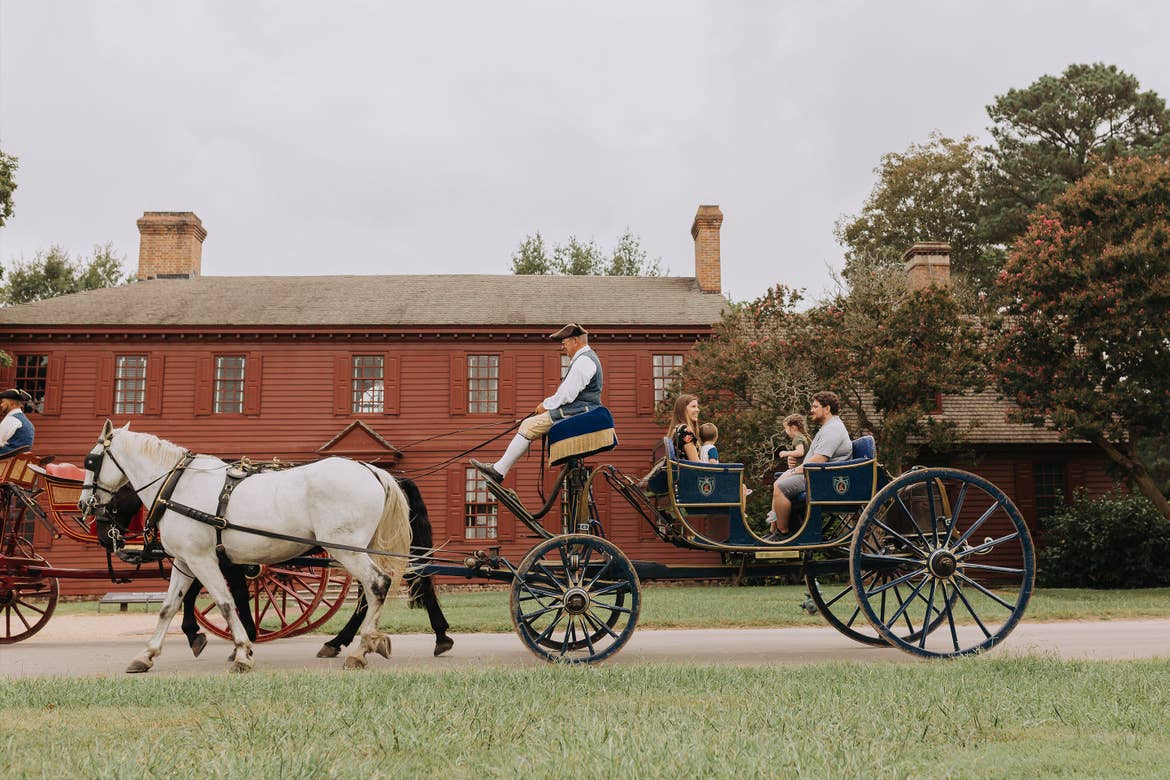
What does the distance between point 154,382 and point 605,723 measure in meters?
22.8

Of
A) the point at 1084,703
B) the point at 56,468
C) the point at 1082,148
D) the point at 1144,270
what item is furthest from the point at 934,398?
the point at 1082,148

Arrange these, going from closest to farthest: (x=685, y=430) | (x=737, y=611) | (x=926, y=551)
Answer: (x=926, y=551) < (x=685, y=430) < (x=737, y=611)

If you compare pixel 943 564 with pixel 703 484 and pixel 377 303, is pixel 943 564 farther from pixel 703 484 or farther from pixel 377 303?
pixel 377 303

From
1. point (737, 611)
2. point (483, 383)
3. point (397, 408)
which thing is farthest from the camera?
point (483, 383)

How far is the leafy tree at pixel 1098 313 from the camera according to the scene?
704 inches

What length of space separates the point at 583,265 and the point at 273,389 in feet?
74.5

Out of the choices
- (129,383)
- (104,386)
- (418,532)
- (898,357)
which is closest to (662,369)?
(898,357)

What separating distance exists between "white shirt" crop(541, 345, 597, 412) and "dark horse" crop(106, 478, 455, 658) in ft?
5.44

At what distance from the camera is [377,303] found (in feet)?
81.6

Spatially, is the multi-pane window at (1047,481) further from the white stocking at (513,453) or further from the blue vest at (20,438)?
the blue vest at (20,438)

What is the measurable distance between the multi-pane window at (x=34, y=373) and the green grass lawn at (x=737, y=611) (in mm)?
9153

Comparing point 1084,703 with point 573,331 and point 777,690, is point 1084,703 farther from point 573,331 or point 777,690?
point 573,331

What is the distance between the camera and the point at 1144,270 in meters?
17.9

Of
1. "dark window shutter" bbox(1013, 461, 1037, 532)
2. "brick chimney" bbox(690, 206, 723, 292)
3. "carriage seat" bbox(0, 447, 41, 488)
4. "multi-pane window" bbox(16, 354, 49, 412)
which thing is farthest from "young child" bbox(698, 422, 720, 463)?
"multi-pane window" bbox(16, 354, 49, 412)
